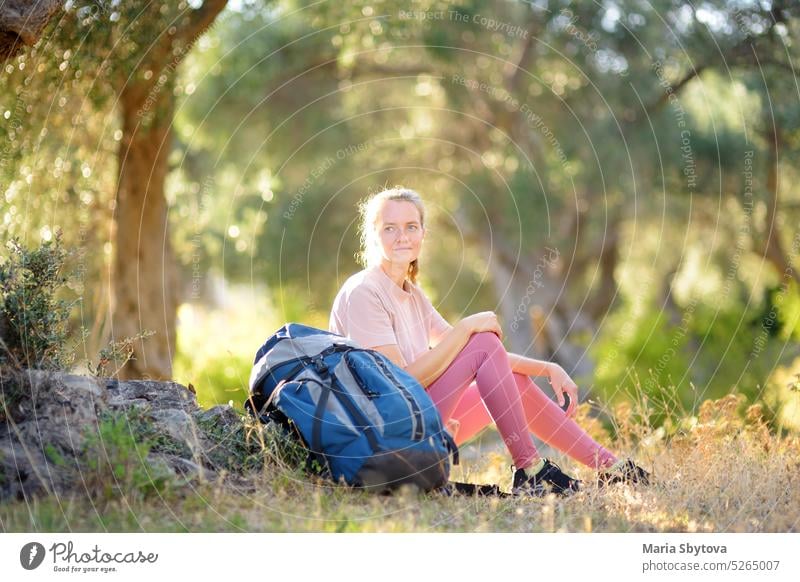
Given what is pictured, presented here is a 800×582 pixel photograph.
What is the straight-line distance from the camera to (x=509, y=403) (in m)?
4.77

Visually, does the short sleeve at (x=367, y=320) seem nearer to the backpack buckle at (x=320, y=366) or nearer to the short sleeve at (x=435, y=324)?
the backpack buckle at (x=320, y=366)

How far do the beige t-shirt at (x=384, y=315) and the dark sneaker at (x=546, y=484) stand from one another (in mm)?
835

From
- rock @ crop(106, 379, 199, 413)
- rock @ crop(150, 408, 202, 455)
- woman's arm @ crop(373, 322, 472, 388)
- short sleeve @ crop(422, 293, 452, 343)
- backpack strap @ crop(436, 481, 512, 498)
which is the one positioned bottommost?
backpack strap @ crop(436, 481, 512, 498)

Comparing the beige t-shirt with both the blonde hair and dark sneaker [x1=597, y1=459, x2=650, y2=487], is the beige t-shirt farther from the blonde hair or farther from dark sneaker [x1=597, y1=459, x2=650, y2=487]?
dark sneaker [x1=597, y1=459, x2=650, y2=487]

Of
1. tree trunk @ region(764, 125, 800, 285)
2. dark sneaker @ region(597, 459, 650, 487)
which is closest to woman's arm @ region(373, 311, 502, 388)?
dark sneaker @ region(597, 459, 650, 487)

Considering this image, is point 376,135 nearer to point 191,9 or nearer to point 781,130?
point 781,130

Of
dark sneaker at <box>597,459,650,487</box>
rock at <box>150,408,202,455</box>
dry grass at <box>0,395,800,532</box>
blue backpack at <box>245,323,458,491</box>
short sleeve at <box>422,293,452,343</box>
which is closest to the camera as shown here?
dry grass at <box>0,395,800,532</box>

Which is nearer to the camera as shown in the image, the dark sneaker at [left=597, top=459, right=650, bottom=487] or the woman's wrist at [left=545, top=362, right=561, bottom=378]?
the dark sneaker at [left=597, top=459, right=650, bottom=487]

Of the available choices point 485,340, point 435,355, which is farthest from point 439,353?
point 485,340

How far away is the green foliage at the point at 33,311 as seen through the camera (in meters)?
4.36

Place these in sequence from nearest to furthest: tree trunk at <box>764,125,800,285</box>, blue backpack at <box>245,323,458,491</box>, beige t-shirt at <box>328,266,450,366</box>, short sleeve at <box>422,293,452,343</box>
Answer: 1. blue backpack at <box>245,323,458,491</box>
2. beige t-shirt at <box>328,266,450,366</box>
3. short sleeve at <box>422,293,452,343</box>
4. tree trunk at <box>764,125,800,285</box>

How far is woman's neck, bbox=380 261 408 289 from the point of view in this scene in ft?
16.7

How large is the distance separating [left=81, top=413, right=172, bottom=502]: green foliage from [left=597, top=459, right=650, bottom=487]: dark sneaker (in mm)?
2087

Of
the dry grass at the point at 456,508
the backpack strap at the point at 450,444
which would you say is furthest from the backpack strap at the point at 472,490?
the backpack strap at the point at 450,444
